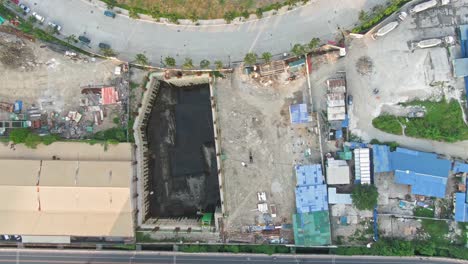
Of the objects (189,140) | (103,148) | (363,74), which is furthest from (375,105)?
(103,148)

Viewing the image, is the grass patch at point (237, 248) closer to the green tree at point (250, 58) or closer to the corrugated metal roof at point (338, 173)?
the corrugated metal roof at point (338, 173)

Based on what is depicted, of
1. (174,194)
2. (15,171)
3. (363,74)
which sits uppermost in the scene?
(363,74)

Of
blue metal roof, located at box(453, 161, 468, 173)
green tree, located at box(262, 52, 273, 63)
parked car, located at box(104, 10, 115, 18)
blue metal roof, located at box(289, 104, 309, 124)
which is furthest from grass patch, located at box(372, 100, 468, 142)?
parked car, located at box(104, 10, 115, 18)

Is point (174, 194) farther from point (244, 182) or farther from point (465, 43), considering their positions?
point (465, 43)

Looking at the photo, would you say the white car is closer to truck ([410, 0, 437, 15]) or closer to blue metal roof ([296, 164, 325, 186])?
blue metal roof ([296, 164, 325, 186])

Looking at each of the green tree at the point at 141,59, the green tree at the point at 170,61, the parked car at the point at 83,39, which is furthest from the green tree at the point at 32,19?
the green tree at the point at 170,61

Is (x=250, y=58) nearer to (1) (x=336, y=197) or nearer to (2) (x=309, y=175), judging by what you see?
(2) (x=309, y=175)
